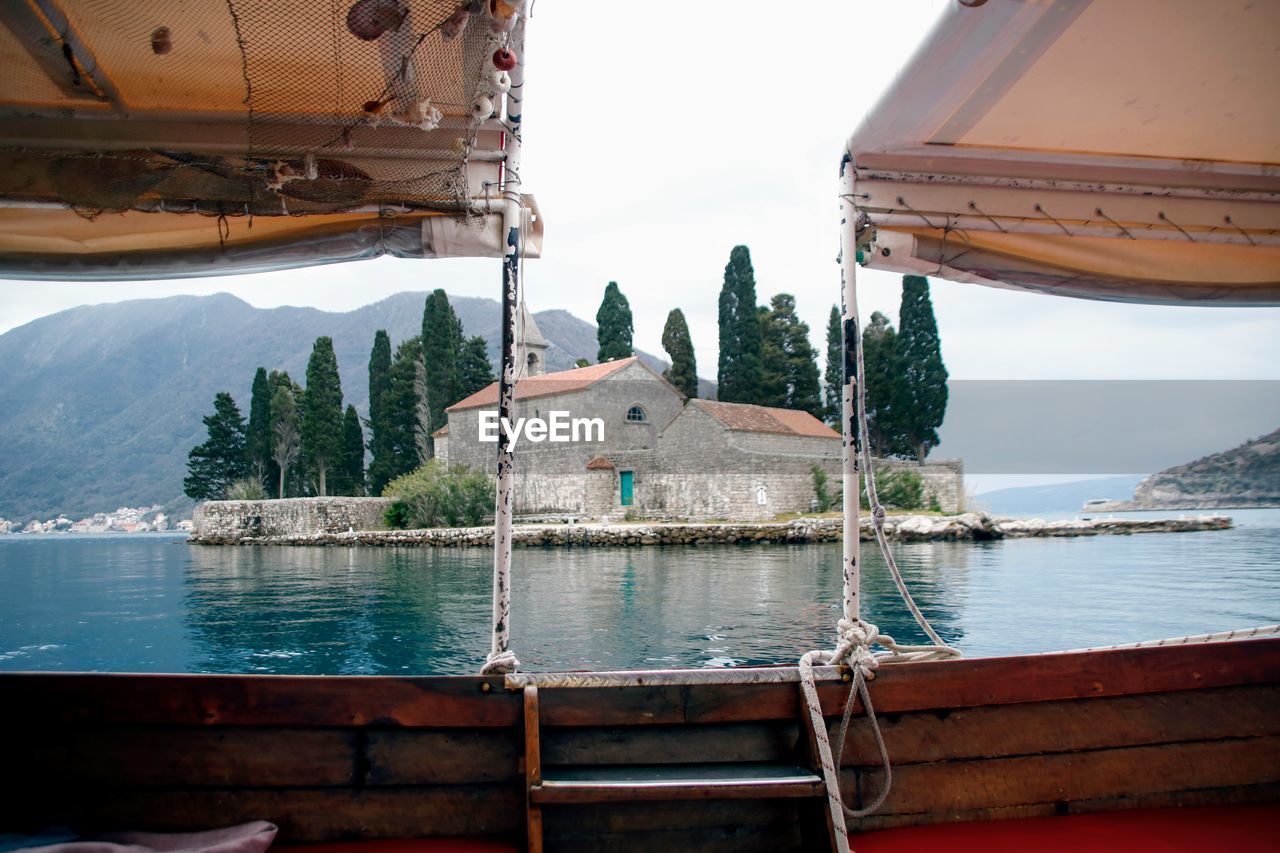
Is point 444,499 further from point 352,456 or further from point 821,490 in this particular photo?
point 821,490

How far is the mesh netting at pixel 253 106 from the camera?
1852mm

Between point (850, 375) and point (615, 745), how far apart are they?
1.28 m

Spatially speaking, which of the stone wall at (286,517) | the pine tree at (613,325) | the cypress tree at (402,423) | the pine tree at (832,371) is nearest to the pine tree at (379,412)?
the cypress tree at (402,423)

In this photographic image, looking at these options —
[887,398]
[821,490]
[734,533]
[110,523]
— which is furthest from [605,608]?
[110,523]

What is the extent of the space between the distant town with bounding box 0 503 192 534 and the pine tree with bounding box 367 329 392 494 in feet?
218

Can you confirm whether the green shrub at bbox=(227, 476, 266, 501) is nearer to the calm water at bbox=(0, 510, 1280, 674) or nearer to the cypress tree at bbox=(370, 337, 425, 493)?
the cypress tree at bbox=(370, 337, 425, 493)

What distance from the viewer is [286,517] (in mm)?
33031

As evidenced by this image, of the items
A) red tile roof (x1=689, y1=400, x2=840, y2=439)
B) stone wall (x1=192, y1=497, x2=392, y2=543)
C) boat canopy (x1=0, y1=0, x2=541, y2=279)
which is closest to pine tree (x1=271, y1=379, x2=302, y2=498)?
stone wall (x1=192, y1=497, x2=392, y2=543)

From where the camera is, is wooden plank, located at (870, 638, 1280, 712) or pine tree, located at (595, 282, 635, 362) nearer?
wooden plank, located at (870, 638, 1280, 712)

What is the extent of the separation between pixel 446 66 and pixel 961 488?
108 ft

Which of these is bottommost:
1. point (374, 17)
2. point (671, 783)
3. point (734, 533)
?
point (734, 533)

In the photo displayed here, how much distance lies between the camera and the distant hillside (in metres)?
61.3

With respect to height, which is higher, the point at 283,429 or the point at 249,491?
the point at 283,429

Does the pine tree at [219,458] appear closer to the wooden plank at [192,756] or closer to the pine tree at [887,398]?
the pine tree at [887,398]
